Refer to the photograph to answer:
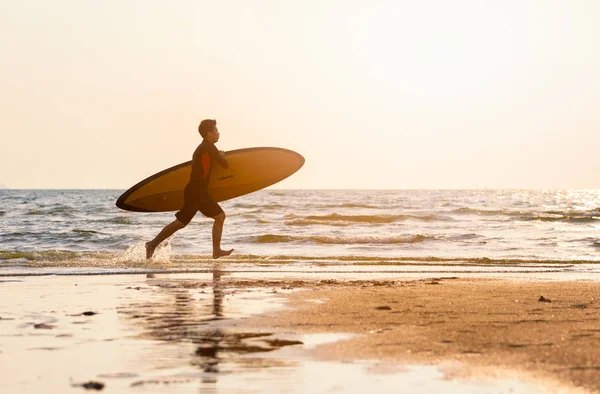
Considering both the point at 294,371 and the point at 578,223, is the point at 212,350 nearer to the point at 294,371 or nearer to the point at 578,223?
the point at 294,371

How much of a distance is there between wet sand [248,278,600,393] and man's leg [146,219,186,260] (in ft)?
11.5

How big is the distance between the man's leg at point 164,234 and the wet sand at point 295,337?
3165 mm

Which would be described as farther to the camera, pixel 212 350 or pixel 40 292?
pixel 40 292

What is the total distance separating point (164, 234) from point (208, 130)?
162 cm

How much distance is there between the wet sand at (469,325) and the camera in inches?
167

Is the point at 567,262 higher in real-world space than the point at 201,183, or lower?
lower

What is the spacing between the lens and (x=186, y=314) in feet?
20.5

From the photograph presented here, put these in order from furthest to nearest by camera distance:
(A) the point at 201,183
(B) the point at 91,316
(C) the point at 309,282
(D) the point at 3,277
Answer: (A) the point at 201,183 → (D) the point at 3,277 → (C) the point at 309,282 → (B) the point at 91,316

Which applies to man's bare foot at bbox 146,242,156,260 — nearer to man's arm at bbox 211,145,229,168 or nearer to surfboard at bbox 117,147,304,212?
surfboard at bbox 117,147,304,212

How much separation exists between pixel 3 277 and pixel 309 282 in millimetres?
3813

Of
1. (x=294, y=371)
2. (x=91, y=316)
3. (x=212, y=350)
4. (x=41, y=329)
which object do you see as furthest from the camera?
(x=91, y=316)

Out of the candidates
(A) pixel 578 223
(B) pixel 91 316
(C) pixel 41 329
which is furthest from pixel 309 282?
(A) pixel 578 223

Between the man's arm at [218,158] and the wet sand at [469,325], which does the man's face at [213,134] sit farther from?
the wet sand at [469,325]

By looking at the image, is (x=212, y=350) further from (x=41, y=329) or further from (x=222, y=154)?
(x=222, y=154)
